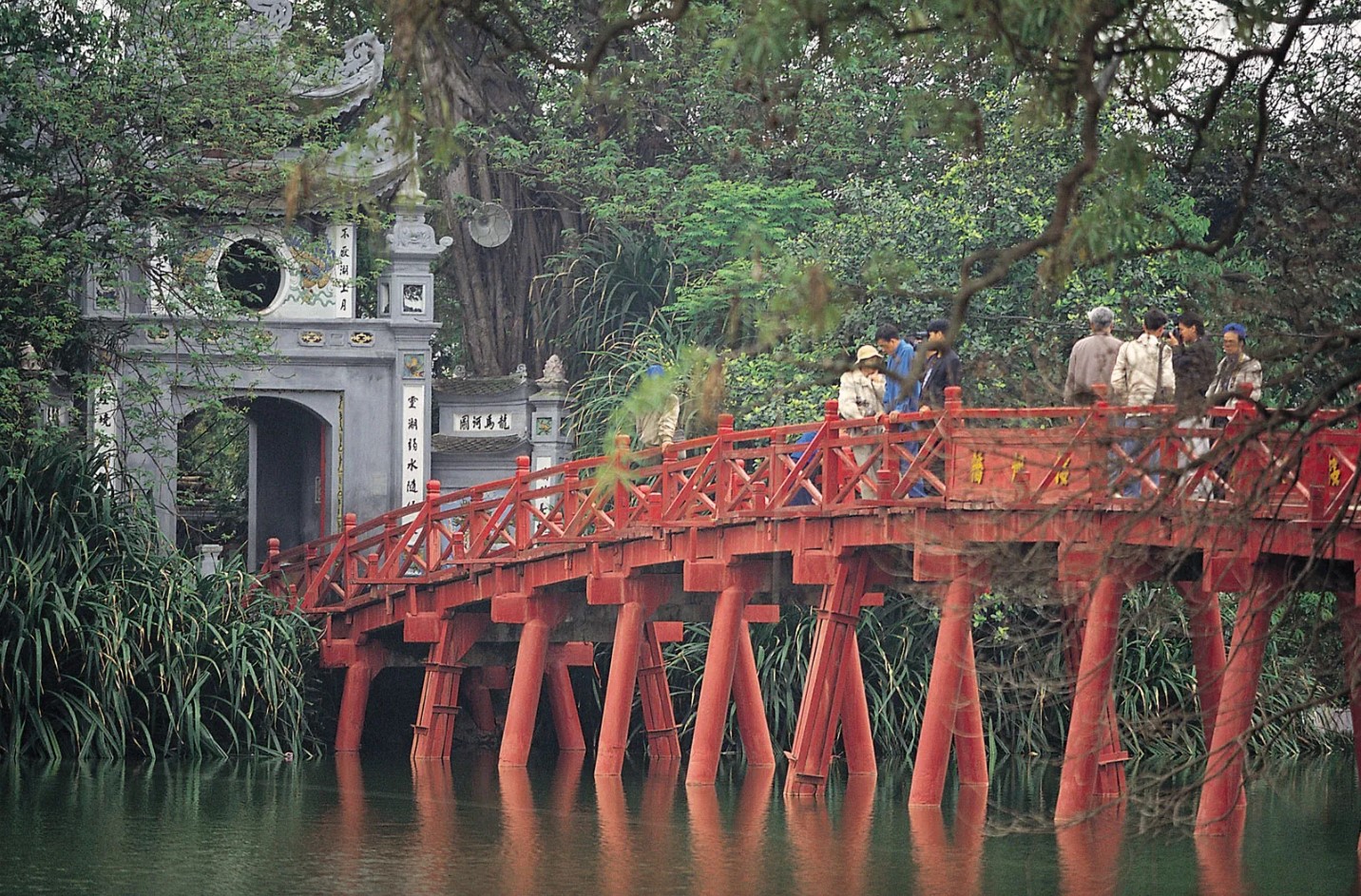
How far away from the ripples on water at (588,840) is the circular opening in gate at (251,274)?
238 inches

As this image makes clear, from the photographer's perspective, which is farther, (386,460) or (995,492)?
(386,460)

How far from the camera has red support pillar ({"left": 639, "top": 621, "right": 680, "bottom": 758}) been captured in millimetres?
25859

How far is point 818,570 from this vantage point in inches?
814

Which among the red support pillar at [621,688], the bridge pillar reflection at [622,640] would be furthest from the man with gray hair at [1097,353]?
the red support pillar at [621,688]

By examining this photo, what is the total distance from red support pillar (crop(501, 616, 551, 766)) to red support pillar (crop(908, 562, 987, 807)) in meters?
5.32

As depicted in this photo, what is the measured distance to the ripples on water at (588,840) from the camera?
51.7ft

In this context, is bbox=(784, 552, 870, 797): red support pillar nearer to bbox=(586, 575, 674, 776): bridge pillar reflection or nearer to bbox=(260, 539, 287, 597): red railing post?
bbox=(586, 575, 674, 776): bridge pillar reflection

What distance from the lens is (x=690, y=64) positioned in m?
33.7

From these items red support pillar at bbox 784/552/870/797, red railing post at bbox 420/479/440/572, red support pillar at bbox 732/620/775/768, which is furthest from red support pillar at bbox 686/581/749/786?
red railing post at bbox 420/479/440/572

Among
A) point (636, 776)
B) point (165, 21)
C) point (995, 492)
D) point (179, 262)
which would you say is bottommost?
point (636, 776)

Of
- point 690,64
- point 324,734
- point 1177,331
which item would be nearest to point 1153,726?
point 1177,331

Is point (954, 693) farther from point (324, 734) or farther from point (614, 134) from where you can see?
point (614, 134)

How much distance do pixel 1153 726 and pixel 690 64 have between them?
74.2 ft

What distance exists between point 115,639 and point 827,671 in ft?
24.3
